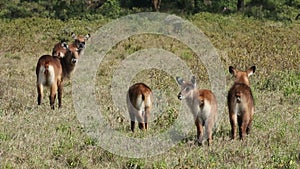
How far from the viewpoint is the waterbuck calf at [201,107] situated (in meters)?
7.52

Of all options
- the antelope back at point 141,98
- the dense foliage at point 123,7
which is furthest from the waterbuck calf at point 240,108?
the dense foliage at point 123,7

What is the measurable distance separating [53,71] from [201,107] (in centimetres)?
393

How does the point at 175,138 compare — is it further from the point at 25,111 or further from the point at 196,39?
the point at 196,39

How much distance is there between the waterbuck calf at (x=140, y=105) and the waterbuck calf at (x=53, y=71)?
241cm

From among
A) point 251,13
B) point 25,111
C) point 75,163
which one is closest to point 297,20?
point 251,13

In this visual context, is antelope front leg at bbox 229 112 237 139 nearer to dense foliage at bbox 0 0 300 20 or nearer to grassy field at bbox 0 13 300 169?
grassy field at bbox 0 13 300 169

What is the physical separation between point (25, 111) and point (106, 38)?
46.1 feet

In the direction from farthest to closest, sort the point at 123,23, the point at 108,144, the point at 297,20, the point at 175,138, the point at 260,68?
the point at 297,20 < the point at 123,23 < the point at 260,68 < the point at 175,138 < the point at 108,144

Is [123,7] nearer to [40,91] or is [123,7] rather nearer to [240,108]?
[40,91]

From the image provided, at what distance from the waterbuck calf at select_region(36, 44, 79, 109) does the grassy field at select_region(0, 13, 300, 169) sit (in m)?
0.34

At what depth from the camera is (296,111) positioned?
9.82 metres

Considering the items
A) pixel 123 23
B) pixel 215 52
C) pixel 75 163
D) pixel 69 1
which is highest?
pixel 69 1

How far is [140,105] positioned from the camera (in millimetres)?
8367

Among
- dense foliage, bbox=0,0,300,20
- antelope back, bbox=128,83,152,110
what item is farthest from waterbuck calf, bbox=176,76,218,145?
dense foliage, bbox=0,0,300,20
